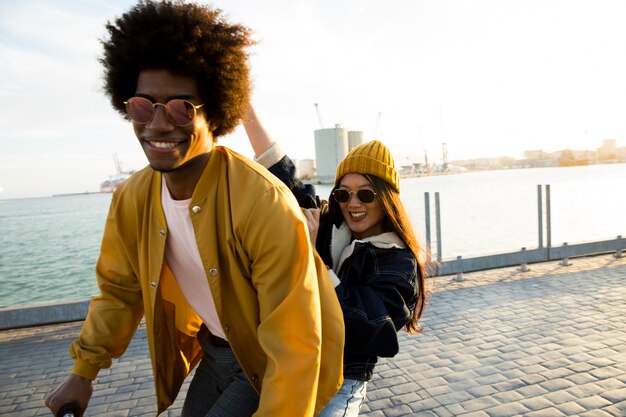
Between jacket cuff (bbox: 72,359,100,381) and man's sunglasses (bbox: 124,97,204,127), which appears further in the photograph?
jacket cuff (bbox: 72,359,100,381)

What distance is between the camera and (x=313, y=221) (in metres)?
2.76

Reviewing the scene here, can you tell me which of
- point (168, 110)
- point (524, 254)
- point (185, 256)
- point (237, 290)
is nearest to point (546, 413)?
point (237, 290)

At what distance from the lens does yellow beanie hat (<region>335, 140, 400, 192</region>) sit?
2742mm

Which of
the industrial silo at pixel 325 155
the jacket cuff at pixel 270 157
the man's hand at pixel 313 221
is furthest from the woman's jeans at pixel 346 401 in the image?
the industrial silo at pixel 325 155

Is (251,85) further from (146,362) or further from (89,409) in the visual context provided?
(146,362)

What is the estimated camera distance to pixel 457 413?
11.5ft

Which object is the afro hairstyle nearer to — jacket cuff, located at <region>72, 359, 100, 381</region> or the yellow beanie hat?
the yellow beanie hat

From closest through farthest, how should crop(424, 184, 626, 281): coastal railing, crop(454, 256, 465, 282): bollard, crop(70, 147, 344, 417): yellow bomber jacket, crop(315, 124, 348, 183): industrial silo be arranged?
crop(70, 147, 344, 417): yellow bomber jacket, crop(454, 256, 465, 282): bollard, crop(424, 184, 626, 281): coastal railing, crop(315, 124, 348, 183): industrial silo

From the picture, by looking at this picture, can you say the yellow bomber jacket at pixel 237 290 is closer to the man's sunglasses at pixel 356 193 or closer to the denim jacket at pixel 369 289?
the denim jacket at pixel 369 289

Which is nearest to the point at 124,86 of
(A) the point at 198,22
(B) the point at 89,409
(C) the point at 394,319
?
(A) the point at 198,22

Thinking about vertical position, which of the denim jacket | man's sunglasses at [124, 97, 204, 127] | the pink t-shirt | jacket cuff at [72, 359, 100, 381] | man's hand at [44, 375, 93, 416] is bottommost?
man's hand at [44, 375, 93, 416]

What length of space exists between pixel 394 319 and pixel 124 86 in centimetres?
166

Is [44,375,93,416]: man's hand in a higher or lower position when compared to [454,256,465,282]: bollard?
higher

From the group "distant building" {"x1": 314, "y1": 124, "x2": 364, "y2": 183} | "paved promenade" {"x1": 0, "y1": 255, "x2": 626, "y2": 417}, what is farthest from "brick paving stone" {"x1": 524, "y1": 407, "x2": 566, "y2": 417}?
"distant building" {"x1": 314, "y1": 124, "x2": 364, "y2": 183}
